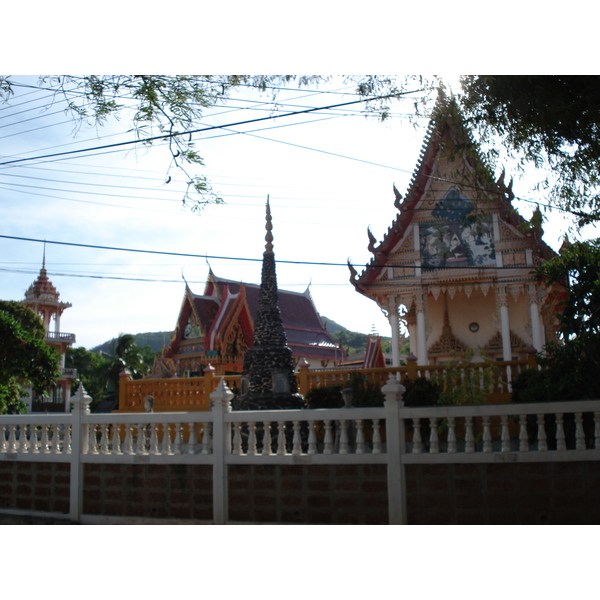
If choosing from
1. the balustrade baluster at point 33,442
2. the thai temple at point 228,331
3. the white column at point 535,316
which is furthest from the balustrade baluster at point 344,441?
the thai temple at point 228,331

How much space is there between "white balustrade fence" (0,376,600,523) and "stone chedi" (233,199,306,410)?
2.60 feet

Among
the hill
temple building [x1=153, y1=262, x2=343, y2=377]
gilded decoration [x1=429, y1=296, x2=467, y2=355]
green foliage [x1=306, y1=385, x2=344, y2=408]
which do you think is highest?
the hill

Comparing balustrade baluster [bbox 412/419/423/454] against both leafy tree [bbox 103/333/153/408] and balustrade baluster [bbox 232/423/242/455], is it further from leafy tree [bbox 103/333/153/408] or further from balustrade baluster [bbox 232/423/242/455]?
leafy tree [bbox 103/333/153/408]

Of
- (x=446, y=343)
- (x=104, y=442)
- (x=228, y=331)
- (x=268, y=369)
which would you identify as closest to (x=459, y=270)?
(x=446, y=343)

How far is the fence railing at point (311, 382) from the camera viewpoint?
10.5 meters

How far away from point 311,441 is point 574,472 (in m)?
2.60

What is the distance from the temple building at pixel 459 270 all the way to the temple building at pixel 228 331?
5333 millimetres

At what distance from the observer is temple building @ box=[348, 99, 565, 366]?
14109mm

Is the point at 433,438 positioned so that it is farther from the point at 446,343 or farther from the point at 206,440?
the point at 446,343

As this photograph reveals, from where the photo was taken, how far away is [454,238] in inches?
582

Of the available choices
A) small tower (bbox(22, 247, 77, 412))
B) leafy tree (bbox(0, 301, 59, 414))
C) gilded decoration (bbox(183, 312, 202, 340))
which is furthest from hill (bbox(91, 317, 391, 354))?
leafy tree (bbox(0, 301, 59, 414))

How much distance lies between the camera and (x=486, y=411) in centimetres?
647

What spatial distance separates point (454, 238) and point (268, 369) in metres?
7.20

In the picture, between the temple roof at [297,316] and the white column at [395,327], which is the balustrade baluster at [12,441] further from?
the temple roof at [297,316]
